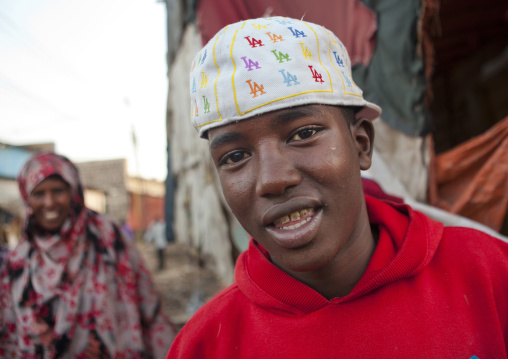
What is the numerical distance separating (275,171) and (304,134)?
0.15 metres

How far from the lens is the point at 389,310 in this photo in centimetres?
95

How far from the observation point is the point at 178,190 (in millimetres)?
3713

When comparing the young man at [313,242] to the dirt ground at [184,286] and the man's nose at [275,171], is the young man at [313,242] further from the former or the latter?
the dirt ground at [184,286]

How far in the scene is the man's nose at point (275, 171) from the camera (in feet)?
3.02

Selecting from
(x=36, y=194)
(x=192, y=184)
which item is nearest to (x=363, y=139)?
(x=36, y=194)

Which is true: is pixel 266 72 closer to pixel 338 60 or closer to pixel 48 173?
pixel 338 60

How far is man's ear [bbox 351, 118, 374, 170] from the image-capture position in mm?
1141

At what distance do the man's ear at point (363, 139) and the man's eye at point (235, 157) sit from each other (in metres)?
0.37

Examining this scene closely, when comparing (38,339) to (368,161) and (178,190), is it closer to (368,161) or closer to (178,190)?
(178,190)

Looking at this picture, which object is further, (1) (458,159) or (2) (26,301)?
(2) (26,301)

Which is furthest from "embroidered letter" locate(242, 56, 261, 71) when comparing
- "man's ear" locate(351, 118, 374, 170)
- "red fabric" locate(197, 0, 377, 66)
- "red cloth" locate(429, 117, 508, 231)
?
"red cloth" locate(429, 117, 508, 231)

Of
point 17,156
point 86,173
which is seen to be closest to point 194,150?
point 17,156

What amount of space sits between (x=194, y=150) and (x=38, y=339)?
1735 mm

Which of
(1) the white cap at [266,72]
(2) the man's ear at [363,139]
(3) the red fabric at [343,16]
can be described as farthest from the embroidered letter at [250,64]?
(3) the red fabric at [343,16]
